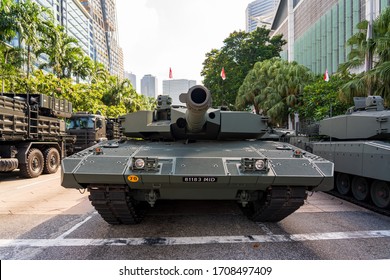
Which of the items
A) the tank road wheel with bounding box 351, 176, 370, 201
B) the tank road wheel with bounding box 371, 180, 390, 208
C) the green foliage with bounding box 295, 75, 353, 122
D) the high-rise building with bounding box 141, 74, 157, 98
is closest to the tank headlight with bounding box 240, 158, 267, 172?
the tank road wheel with bounding box 371, 180, 390, 208

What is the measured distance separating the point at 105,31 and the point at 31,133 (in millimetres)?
128855

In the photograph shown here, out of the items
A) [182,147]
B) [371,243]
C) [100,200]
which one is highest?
[182,147]

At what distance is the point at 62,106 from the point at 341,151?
37.1 feet

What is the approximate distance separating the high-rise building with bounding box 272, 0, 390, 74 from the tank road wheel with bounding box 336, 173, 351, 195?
17473mm

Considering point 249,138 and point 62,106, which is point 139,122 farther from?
point 62,106

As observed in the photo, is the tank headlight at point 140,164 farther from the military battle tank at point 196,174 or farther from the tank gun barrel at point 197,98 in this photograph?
the tank gun barrel at point 197,98

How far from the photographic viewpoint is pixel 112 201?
4.46 m

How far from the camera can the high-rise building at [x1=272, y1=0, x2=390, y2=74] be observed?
27141 mm

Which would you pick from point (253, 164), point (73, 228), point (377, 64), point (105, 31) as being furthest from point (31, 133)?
point (105, 31)

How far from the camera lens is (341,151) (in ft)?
26.8

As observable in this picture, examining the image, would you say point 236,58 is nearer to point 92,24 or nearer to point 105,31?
point 92,24

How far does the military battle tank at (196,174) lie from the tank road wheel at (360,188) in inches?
146

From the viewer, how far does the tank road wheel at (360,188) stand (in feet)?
24.7

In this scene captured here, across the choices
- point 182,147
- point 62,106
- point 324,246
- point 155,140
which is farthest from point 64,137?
point 324,246
